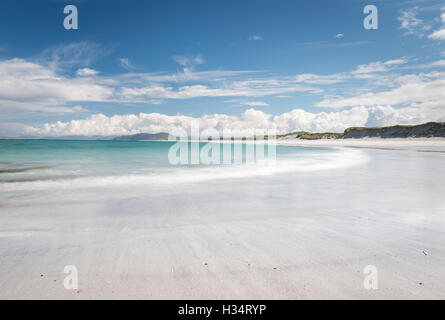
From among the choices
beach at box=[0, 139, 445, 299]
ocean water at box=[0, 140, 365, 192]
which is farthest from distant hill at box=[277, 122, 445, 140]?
beach at box=[0, 139, 445, 299]

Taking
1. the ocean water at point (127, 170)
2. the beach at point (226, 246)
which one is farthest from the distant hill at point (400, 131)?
the beach at point (226, 246)

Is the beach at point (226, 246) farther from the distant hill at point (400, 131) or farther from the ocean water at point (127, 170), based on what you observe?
the distant hill at point (400, 131)

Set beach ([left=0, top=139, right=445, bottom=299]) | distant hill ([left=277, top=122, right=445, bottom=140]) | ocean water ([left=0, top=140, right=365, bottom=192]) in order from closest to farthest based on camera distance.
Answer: beach ([left=0, top=139, right=445, bottom=299])
ocean water ([left=0, top=140, right=365, bottom=192])
distant hill ([left=277, top=122, right=445, bottom=140])

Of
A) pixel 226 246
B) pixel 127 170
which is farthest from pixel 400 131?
pixel 226 246

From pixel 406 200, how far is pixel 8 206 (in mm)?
10534

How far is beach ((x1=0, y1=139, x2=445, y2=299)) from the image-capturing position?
257 centimetres

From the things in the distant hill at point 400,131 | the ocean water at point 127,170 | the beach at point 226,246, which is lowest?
the beach at point 226,246

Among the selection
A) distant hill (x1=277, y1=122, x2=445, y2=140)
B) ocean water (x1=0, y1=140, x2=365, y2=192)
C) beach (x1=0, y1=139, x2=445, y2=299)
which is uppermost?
distant hill (x1=277, y1=122, x2=445, y2=140)

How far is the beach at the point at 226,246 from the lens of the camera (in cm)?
257

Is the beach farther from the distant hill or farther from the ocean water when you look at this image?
the distant hill

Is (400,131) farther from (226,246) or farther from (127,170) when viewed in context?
(226,246)
